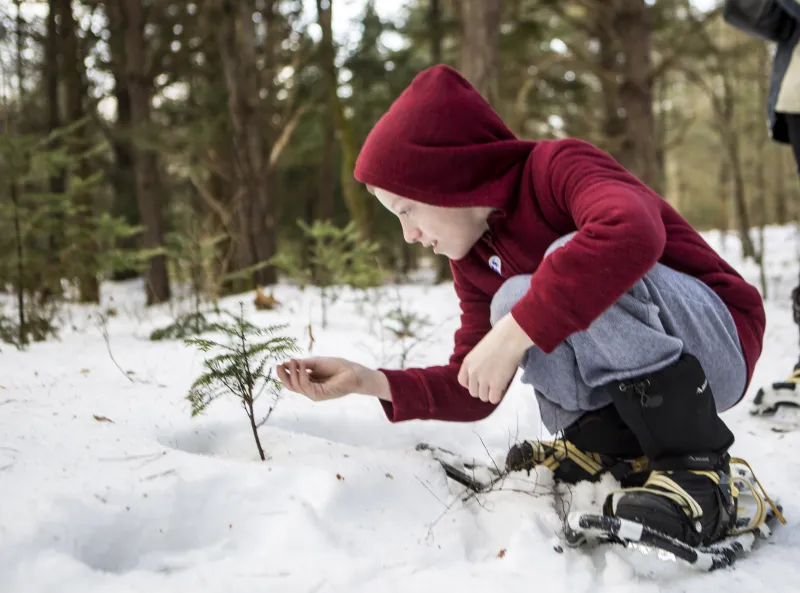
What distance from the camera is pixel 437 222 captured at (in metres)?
1.57

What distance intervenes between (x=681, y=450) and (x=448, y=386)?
A: 0.62m

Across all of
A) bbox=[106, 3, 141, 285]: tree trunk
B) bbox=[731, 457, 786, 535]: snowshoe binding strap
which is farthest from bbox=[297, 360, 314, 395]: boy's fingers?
bbox=[106, 3, 141, 285]: tree trunk

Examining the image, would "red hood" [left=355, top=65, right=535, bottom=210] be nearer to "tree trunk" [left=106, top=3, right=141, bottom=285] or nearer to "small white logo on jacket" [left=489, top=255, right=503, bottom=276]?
"small white logo on jacket" [left=489, top=255, right=503, bottom=276]

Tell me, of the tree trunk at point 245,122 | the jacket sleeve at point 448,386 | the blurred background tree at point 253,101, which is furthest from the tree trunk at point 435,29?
the jacket sleeve at point 448,386

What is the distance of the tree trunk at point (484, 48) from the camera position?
5758mm

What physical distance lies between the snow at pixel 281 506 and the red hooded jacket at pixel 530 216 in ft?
0.96

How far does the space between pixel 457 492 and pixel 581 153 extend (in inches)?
38.4

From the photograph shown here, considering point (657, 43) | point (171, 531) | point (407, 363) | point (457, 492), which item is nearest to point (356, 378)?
point (457, 492)

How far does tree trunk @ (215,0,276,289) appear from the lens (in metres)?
7.39

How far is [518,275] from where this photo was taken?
156cm

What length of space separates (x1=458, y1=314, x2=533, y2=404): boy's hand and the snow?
38 centimetres

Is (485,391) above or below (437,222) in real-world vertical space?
below

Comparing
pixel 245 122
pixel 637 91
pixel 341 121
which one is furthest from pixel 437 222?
pixel 341 121

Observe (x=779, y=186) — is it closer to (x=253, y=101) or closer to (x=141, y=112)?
(x=253, y=101)
